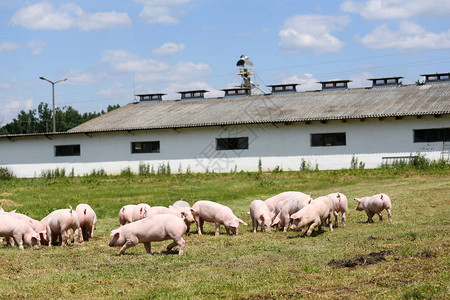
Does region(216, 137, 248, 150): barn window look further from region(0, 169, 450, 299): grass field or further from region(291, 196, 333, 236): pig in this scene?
region(291, 196, 333, 236): pig

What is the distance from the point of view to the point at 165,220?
1033cm

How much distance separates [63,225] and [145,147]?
25298 mm

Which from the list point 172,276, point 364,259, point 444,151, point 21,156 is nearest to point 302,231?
point 364,259

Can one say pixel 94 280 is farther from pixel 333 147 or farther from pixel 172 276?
pixel 333 147

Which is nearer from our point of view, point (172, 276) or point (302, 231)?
point (172, 276)

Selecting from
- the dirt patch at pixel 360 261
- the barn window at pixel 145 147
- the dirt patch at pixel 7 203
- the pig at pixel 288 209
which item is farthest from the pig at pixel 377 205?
the barn window at pixel 145 147

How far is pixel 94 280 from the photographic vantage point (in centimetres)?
789

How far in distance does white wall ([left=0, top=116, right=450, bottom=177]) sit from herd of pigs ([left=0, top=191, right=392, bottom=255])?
18.1 meters

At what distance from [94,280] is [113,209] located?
10269 mm

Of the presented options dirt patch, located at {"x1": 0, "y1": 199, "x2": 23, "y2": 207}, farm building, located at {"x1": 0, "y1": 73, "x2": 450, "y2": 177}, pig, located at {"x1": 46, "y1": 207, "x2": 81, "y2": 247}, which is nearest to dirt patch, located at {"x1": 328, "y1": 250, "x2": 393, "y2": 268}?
pig, located at {"x1": 46, "y1": 207, "x2": 81, "y2": 247}

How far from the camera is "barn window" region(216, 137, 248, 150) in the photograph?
3453 cm

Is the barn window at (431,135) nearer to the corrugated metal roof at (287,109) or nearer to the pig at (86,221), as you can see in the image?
the corrugated metal roof at (287,109)

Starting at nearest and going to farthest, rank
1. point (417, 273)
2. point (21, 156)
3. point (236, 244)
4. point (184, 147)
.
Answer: point (417, 273), point (236, 244), point (184, 147), point (21, 156)

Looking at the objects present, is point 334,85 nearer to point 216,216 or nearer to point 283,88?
point 283,88
